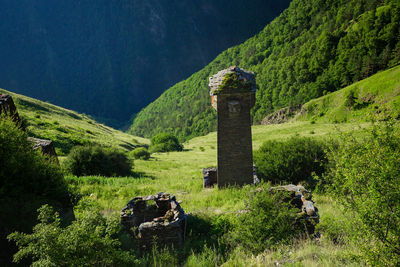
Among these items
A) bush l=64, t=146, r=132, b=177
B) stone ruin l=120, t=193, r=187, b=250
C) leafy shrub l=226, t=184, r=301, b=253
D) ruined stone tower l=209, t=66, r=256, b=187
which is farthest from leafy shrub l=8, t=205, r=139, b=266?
bush l=64, t=146, r=132, b=177

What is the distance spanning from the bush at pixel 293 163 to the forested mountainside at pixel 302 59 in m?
79.2

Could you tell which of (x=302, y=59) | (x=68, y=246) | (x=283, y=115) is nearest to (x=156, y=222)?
(x=68, y=246)

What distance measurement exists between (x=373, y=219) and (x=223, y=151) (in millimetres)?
7067

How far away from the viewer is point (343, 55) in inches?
3563

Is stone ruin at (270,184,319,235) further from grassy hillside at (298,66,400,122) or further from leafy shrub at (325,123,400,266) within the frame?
grassy hillside at (298,66,400,122)

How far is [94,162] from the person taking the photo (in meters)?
16.3

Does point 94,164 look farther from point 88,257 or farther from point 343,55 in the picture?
point 343,55

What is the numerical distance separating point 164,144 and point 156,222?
5779cm

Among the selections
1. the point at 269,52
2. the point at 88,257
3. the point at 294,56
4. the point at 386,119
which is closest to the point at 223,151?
the point at 386,119

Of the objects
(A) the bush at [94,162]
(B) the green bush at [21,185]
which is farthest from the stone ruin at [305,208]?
(A) the bush at [94,162]

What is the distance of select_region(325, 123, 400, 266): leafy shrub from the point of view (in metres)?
3.23

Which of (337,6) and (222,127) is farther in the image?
Result: (337,6)

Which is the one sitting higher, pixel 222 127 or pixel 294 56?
pixel 294 56

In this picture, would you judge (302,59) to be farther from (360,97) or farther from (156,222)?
(156,222)
